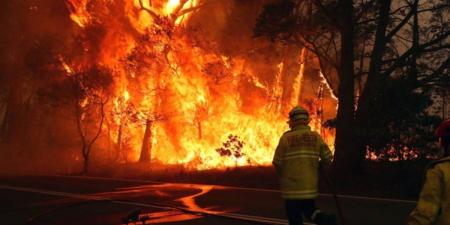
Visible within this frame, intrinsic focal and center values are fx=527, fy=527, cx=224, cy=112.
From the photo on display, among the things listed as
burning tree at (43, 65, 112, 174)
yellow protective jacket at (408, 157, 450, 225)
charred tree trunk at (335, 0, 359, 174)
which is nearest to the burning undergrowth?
burning tree at (43, 65, 112, 174)

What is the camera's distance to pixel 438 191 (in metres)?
3.24

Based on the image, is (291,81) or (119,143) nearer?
(291,81)

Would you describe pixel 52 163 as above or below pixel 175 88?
below

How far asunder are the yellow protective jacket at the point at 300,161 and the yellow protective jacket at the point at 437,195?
2.91m

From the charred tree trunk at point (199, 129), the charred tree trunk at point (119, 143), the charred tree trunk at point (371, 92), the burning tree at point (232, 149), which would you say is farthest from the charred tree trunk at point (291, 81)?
the charred tree trunk at point (371, 92)

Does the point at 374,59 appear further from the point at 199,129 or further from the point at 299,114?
the point at 199,129

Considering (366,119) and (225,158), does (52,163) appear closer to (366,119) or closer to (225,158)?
(225,158)

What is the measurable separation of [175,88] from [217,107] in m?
2.41

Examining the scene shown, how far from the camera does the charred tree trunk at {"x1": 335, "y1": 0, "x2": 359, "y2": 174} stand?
673 inches

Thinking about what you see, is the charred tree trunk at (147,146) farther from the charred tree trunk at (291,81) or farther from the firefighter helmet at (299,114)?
the firefighter helmet at (299,114)

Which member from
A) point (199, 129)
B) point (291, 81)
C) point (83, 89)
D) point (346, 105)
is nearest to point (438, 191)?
point (346, 105)

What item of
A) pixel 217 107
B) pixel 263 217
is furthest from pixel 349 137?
pixel 217 107

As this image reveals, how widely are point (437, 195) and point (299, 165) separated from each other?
9.84ft

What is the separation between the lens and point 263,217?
966cm
